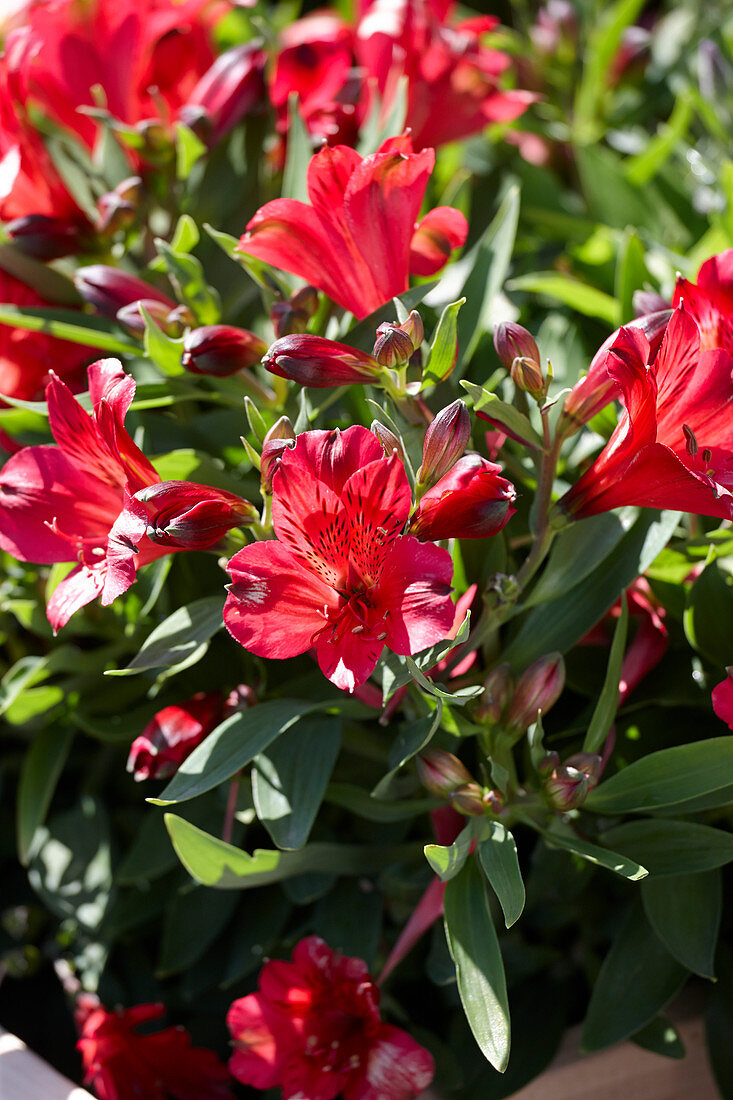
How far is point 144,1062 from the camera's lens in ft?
2.42

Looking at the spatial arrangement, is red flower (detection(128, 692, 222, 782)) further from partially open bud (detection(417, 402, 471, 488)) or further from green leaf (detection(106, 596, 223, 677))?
partially open bud (detection(417, 402, 471, 488))

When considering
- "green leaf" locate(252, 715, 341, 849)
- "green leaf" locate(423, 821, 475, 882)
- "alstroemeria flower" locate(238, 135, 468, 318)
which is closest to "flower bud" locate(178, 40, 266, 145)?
"alstroemeria flower" locate(238, 135, 468, 318)

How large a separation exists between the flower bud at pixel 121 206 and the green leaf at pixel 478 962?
0.58 m

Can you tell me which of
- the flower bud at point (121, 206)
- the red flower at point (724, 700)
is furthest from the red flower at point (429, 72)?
the red flower at point (724, 700)

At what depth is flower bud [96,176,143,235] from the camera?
0.78 m

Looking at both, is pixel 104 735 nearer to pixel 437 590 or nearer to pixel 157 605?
pixel 157 605

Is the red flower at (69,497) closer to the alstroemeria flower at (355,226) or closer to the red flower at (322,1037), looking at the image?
the alstroemeria flower at (355,226)

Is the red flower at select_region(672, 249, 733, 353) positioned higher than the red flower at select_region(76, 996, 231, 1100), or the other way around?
the red flower at select_region(672, 249, 733, 353)

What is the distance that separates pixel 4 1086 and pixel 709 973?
1.68 feet

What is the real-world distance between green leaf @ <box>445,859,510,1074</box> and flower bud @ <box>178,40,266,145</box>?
0.65 metres

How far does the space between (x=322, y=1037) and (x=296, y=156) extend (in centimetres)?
68

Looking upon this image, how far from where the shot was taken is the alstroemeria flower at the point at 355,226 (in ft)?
1.78

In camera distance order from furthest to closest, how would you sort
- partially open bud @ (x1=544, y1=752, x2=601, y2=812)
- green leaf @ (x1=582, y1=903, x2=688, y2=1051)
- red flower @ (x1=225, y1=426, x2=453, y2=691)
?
green leaf @ (x1=582, y1=903, x2=688, y2=1051)
partially open bud @ (x1=544, y1=752, x2=601, y2=812)
red flower @ (x1=225, y1=426, x2=453, y2=691)

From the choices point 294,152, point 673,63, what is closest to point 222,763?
A: point 294,152
